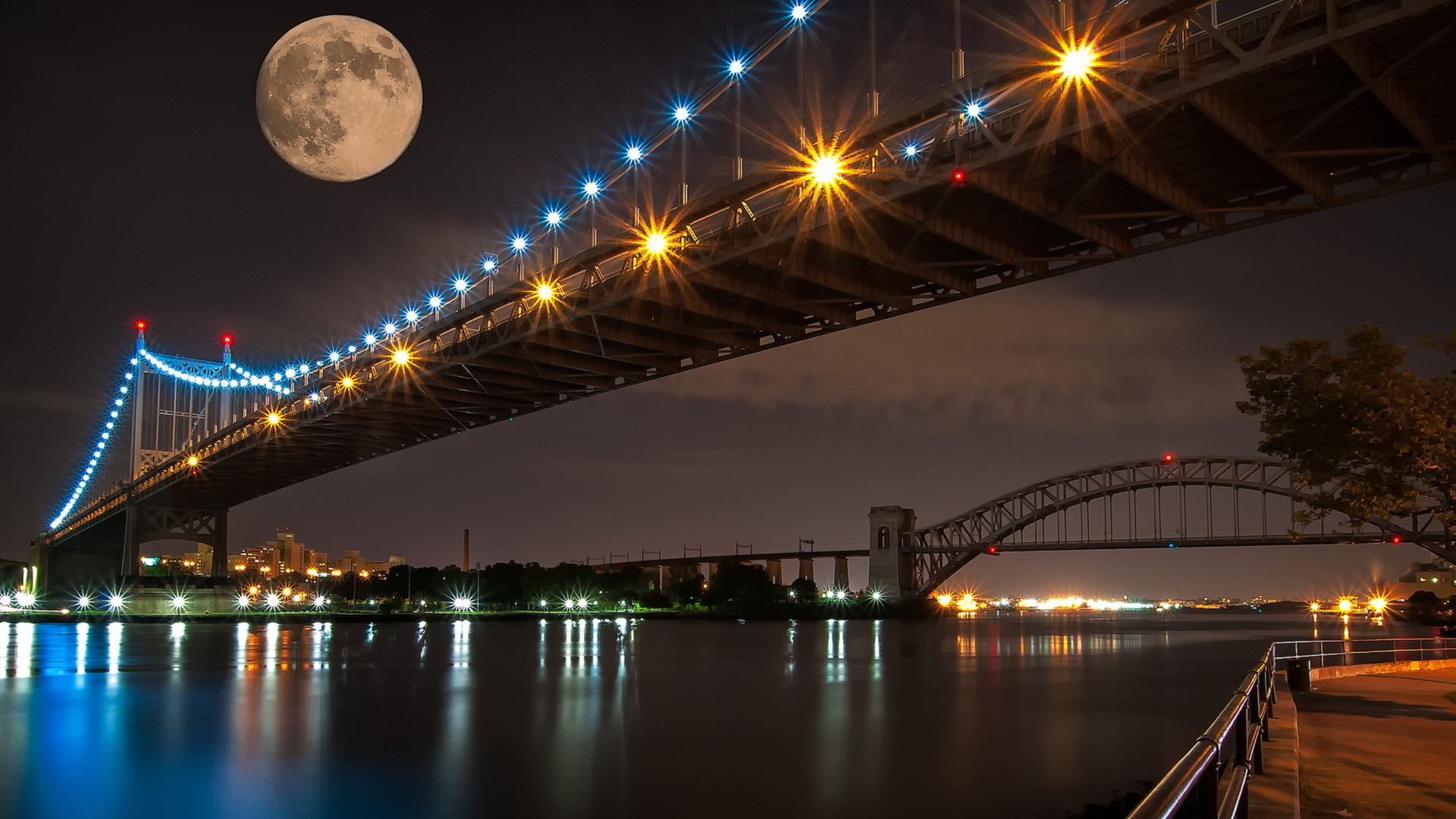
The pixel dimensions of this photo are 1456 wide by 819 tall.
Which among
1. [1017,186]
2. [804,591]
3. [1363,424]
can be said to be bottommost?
[804,591]

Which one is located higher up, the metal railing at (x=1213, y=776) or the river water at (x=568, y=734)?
the metal railing at (x=1213, y=776)

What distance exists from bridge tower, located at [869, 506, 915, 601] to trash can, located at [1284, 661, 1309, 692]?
113m

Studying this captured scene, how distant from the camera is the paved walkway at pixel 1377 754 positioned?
975 cm

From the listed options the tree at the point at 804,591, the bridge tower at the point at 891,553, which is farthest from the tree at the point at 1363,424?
the tree at the point at 804,591

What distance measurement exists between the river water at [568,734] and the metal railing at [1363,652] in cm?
289

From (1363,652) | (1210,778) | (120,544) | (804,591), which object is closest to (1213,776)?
(1210,778)

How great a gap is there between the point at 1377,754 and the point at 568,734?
13.9 m

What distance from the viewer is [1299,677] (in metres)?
20.6

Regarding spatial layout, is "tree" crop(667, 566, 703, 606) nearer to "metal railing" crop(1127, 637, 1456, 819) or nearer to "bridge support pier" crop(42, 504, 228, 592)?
"bridge support pier" crop(42, 504, 228, 592)

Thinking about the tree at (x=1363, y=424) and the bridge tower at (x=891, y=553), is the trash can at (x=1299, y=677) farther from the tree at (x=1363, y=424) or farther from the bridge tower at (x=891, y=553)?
the bridge tower at (x=891, y=553)

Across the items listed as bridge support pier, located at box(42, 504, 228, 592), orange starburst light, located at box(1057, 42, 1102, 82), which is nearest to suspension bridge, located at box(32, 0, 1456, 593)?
orange starburst light, located at box(1057, 42, 1102, 82)

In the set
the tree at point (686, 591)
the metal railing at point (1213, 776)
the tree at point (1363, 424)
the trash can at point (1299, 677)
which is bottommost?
the tree at point (686, 591)

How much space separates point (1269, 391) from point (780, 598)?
401ft

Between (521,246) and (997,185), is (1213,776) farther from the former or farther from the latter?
(521,246)
